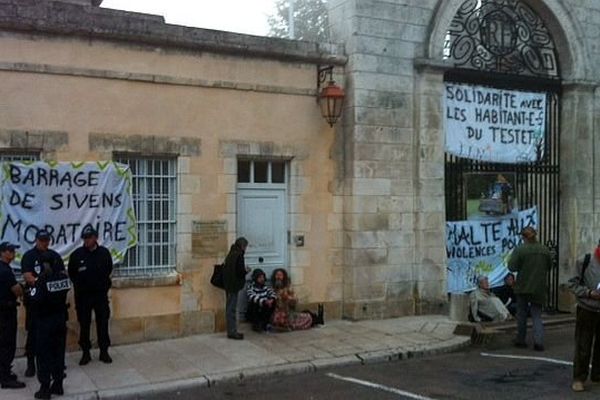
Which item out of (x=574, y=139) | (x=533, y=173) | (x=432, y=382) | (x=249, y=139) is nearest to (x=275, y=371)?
(x=432, y=382)

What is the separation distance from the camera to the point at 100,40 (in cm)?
938

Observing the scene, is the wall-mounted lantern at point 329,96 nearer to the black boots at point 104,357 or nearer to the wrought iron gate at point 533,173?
the wrought iron gate at point 533,173

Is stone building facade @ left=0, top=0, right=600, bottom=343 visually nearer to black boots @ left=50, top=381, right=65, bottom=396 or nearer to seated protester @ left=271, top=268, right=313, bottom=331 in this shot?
seated protester @ left=271, top=268, right=313, bottom=331

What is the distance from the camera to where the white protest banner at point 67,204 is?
886cm

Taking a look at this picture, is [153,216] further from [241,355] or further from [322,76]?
[322,76]

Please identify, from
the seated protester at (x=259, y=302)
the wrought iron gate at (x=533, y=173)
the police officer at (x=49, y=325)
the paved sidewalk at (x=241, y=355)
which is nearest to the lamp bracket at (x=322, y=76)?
the wrought iron gate at (x=533, y=173)

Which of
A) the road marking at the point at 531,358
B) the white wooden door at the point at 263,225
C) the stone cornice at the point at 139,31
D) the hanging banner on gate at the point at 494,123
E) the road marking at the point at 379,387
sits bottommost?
the road marking at the point at 531,358

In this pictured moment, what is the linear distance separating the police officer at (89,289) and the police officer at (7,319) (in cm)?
108

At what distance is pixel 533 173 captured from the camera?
44.2ft

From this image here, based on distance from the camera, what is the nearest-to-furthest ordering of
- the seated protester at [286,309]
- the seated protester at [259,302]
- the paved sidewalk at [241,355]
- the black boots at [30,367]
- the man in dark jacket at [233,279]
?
1. the paved sidewalk at [241,355]
2. the black boots at [30,367]
3. the man in dark jacket at [233,279]
4. the seated protester at [259,302]
5. the seated protester at [286,309]

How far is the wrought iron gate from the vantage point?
1240 cm

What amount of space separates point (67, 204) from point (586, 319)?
6593mm

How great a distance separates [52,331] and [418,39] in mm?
7684

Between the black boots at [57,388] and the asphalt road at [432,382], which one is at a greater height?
the black boots at [57,388]
